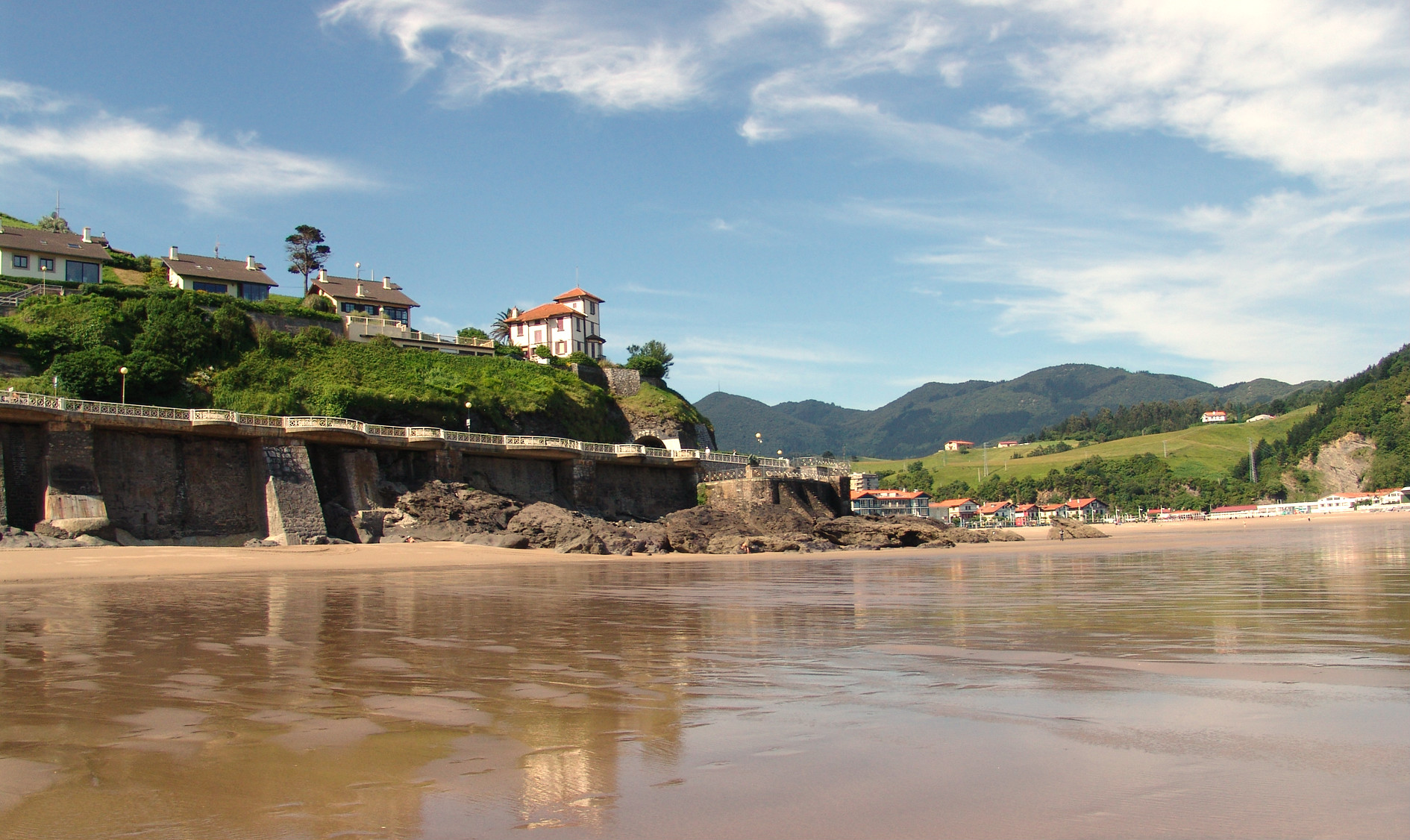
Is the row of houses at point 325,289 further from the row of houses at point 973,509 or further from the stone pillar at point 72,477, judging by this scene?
the row of houses at point 973,509

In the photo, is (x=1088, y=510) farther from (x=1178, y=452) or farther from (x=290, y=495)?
(x=290, y=495)

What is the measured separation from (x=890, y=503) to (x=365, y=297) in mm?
80952

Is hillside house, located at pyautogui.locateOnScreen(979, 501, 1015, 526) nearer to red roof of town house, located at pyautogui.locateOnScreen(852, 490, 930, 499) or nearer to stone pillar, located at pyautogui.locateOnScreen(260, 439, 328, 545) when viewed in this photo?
red roof of town house, located at pyautogui.locateOnScreen(852, 490, 930, 499)

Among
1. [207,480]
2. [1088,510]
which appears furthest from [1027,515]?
[207,480]

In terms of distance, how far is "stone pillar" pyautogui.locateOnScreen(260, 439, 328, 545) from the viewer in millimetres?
35375

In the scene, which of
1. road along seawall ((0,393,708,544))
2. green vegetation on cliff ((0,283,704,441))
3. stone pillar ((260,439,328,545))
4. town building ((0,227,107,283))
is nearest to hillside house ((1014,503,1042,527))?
green vegetation on cliff ((0,283,704,441))

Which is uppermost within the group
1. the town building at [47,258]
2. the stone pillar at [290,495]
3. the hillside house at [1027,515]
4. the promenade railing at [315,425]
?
the town building at [47,258]

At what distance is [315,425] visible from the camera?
122ft

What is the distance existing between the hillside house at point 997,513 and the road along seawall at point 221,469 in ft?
284

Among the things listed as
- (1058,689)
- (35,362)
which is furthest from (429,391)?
(1058,689)

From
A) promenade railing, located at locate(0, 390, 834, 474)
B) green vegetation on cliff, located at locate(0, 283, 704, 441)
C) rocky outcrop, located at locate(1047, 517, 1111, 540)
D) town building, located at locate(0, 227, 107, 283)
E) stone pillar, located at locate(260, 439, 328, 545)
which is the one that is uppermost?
town building, located at locate(0, 227, 107, 283)

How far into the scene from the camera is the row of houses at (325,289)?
51.5 m

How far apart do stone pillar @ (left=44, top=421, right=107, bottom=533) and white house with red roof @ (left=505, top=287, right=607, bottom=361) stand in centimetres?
4709

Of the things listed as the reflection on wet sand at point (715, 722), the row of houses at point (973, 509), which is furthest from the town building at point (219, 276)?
the row of houses at point (973, 509)
